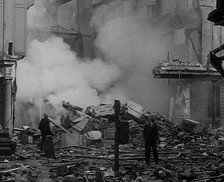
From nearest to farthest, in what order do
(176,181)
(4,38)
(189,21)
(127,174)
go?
(176,181)
(127,174)
(4,38)
(189,21)

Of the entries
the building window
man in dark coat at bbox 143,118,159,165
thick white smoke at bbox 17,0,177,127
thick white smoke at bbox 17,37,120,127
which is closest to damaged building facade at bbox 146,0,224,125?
the building window

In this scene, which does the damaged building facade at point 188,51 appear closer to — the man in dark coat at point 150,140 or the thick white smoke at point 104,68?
the thick white smoke at point 104,68

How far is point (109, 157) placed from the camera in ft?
52.8

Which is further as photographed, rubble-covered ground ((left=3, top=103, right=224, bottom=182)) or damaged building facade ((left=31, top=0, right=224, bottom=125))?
damaged building facade ((left=31, top=0, right=224, bottom=125))

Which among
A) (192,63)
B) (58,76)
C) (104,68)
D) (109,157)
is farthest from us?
(104,68)

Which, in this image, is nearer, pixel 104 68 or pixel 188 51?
pixel 188 51

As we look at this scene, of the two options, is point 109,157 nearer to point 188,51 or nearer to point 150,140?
point 150,140

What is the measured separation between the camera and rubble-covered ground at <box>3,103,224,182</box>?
39.5ft

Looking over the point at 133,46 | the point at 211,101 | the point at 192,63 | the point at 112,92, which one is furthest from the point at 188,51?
the point at 112,92

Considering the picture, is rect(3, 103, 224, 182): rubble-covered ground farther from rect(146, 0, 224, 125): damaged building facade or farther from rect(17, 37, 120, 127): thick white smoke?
rect(17, 37, 120, 127): thick white smoke

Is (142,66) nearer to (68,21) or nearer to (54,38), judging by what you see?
(54,38)

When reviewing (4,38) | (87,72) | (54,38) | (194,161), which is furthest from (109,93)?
(194,161)

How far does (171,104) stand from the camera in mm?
31594

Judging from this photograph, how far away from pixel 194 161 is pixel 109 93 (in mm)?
22734
